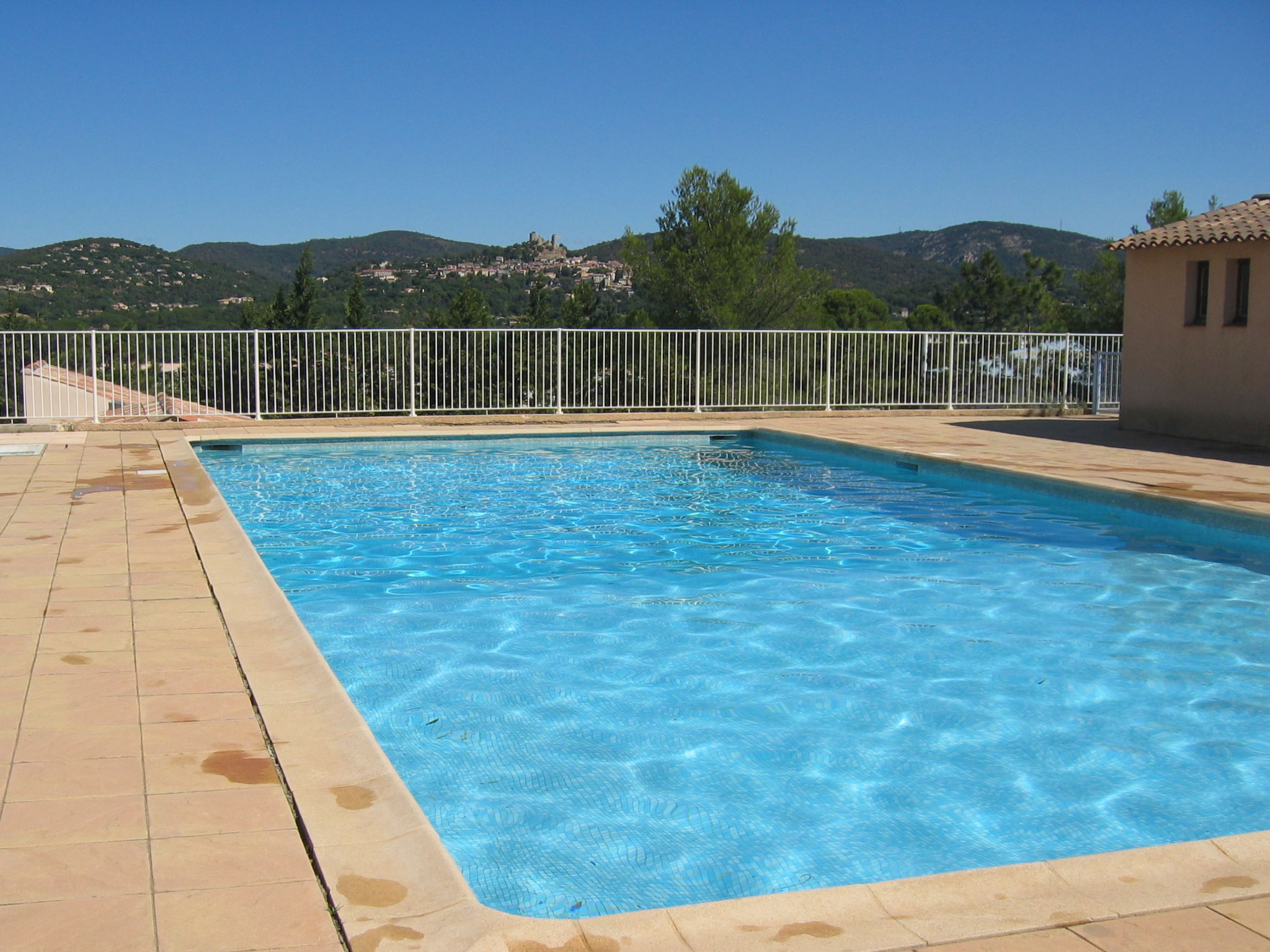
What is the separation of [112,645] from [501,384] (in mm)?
12017

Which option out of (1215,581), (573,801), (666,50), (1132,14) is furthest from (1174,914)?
(666,50)

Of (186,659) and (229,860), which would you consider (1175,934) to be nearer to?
(229,860)

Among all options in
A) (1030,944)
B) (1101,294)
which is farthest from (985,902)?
(1101,294)

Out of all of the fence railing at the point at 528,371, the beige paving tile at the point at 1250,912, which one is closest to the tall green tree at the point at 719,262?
the fence railing at the point at 528,371

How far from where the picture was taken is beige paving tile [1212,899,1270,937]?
7.36ft

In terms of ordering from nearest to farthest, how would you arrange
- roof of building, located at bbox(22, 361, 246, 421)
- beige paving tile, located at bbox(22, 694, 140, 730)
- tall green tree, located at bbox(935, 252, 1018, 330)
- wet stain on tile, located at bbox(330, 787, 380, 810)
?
wet stain on tile, located at bbox(330, 787, 380, 810) < beige paving tile, located at bbox(22, 694, 140, 730) < roof of building, located at bbox(22, 361, 246, 421) < tall green tree, located at bbox(935, 252, 1018, 330)

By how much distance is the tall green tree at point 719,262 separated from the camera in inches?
1012

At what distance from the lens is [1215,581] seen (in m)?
6.74

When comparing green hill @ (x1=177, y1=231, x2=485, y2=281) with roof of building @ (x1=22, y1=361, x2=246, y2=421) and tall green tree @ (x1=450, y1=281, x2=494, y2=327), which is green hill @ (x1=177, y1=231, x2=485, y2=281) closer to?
tall green tree @ (x1=450, y1=281, x2=494, y2=327)

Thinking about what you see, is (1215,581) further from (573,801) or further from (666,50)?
(666,50)

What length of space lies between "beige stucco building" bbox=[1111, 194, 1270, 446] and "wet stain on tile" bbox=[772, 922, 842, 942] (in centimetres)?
1169

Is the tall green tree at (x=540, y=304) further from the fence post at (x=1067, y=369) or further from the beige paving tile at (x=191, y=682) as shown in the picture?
the beige paving tile at (x=191, y=682)

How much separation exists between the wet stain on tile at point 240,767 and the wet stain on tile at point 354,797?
20cm

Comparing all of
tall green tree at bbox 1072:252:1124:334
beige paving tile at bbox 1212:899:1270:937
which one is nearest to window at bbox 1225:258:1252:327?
beige paving tile at bbox 1212:899:1270:937
